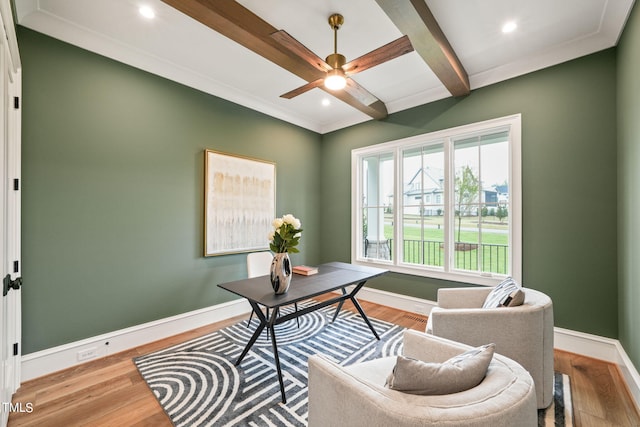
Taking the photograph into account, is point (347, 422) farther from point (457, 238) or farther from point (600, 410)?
point (457, 238)

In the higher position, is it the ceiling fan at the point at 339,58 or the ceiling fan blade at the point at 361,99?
the ceiling fan blade at the point at 361,99

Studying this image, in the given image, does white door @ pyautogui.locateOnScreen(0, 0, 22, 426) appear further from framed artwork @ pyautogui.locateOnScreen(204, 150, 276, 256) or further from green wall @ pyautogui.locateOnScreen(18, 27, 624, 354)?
framed artwork @ pyautogui.locateOnScreen(204, 150, 276, 256)

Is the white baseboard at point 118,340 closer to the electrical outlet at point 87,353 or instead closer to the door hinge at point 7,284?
the electrical outlet at point 87,353

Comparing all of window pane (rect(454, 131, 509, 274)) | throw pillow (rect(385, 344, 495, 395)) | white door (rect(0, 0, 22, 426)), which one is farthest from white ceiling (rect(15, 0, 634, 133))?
throw pillow (rect(385, 344, 495, 395))

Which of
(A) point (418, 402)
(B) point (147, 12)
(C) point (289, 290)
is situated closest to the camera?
(A) point (418, 402)

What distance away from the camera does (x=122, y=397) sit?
1.95m

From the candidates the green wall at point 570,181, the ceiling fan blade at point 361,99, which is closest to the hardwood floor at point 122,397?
the green wall at point 570,181

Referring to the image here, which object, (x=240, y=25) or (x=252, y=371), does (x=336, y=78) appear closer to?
(x=240, y=25)

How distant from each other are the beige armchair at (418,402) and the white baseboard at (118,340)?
2.28 m

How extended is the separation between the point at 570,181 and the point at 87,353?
4.69 meters

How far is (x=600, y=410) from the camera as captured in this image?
5.91ft

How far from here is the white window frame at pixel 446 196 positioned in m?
2.87

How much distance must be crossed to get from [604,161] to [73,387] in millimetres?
4770
